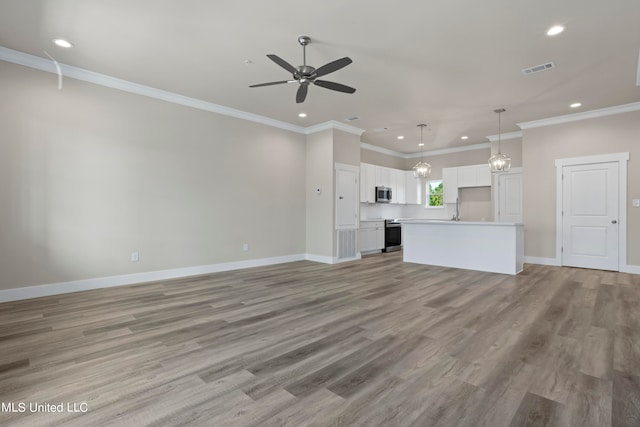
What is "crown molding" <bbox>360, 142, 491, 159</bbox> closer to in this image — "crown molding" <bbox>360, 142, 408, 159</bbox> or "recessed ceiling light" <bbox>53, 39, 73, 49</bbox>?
"crown molding" <bbox>360, 142, 408, 159</bbox>

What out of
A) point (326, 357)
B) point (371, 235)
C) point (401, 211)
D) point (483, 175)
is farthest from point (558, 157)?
point (326, 357)

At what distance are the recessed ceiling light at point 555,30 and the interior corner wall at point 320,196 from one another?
4.06 meters

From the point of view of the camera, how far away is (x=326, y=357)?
2.39 meters

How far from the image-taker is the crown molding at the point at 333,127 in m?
6.73

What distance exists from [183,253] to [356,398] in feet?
14.0

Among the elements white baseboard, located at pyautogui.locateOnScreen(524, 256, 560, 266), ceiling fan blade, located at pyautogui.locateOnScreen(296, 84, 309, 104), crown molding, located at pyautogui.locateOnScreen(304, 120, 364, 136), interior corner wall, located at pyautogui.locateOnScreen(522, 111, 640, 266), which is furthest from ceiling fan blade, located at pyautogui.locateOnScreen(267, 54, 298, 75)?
white baseboard, located at pyautogui.locateOnScreen(524, 256, 560, 266)

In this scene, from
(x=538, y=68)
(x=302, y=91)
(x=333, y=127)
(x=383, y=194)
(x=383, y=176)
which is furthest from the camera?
(x=383, y=176)

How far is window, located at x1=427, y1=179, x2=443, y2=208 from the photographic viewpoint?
958 cm

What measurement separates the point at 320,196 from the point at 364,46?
→ 3676mm

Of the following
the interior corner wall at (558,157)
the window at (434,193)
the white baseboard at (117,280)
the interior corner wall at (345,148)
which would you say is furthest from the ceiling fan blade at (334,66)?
the window at (434,193)

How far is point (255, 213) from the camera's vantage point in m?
6.30

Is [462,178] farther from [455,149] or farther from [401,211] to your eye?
[401,211]

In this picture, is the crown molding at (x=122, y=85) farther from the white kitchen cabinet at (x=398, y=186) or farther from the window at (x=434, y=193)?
the window at (x=434, y=193)

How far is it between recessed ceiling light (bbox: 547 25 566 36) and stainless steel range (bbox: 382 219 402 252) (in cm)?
564
